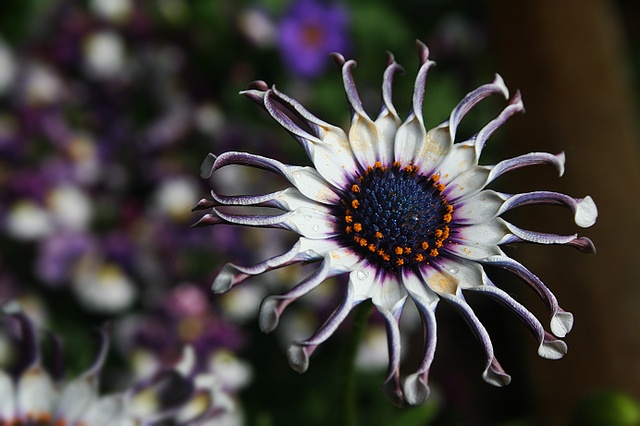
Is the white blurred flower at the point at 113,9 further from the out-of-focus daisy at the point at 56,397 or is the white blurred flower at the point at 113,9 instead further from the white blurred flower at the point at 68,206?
the out-of-focus daisy at the point at 56,397

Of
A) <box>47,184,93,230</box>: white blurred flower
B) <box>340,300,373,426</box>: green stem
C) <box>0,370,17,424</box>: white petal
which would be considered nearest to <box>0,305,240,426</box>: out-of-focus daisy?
<box>0,370,17,424</box>: white petal

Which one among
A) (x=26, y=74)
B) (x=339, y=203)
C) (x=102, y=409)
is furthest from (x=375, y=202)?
(x=26, y=74)

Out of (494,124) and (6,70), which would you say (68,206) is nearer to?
(6,70)

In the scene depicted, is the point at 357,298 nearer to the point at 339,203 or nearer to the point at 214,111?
the point at 339,203

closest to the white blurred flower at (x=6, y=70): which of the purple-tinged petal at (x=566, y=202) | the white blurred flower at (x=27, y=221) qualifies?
the white blurred flower at (x=27, y=221)

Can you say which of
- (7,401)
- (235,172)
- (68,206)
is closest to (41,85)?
(68,206)

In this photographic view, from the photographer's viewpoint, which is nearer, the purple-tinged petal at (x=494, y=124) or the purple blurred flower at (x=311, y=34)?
the purple-tinged petal at (x=494, y=124)
